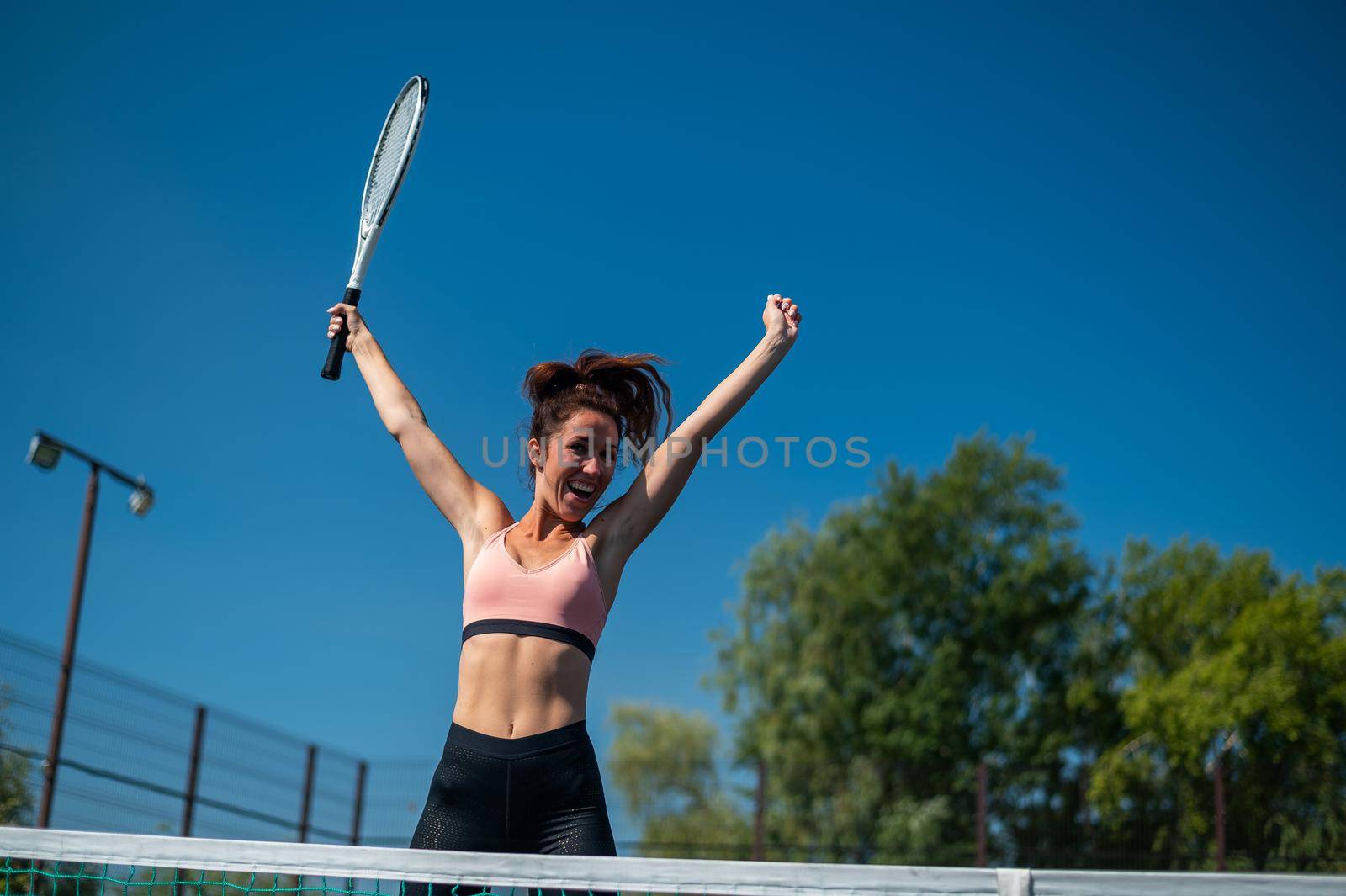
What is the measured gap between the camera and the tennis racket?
4.74m

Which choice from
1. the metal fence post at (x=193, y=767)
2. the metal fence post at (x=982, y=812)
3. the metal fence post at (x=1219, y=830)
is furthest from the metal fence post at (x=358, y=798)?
the metal fence post at (x=1219, y=830)

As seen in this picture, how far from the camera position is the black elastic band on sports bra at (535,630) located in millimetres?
3086

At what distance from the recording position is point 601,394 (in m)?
3.57

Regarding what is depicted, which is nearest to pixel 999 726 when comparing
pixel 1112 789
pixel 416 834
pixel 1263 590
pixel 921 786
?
pixel 921 786

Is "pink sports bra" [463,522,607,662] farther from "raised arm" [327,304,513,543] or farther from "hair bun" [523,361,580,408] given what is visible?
"hair bun" [523,361,580,408]

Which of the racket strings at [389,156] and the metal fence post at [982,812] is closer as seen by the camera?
the racket strings at [389,156]

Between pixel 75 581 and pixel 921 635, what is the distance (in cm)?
2568

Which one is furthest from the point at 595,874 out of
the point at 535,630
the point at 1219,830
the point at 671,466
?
the point at 1219,830

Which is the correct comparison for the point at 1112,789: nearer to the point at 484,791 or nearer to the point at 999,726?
the point at 999,726

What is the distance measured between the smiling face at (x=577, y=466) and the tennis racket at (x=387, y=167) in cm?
134

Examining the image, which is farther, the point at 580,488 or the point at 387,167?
the point at 387,167

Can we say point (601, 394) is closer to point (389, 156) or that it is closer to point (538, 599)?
point (538, 599)

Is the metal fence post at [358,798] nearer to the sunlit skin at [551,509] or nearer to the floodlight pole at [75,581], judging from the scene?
the floodlight pole at [75,581]

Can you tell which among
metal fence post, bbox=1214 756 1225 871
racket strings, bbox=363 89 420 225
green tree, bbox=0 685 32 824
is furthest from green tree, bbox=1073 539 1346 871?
racket strings, bbox=363 89 420 225
